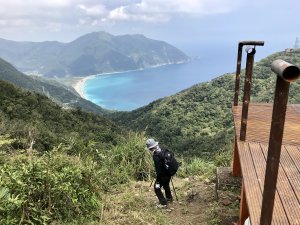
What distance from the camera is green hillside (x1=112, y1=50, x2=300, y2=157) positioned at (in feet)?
123

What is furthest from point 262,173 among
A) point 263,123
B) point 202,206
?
point 202,206

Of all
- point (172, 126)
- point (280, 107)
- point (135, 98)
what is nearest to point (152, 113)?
point (172, 126)

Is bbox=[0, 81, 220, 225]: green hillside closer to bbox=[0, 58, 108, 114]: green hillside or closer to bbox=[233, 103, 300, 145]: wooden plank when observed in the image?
bbox=[233, 103, 300, 145]: wooden plank

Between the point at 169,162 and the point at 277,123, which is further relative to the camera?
the point at 169,162

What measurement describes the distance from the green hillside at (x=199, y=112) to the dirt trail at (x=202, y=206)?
24.1 meters

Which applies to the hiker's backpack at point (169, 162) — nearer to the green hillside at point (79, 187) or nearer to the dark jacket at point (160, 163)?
the dark jacket at point (160, 163)

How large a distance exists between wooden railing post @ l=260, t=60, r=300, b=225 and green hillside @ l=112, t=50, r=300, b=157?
28.7m

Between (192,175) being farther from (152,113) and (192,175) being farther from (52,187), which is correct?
(152,113)

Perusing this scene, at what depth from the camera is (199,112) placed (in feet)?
150

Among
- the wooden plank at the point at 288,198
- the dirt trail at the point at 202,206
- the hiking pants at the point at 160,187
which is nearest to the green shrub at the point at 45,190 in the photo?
the hiking pants at the point at 160,187

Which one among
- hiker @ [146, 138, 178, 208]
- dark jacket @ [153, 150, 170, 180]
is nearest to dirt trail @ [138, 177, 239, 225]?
hiker @ [146, 138, 178, 208]

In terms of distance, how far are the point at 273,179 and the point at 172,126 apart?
40.7m

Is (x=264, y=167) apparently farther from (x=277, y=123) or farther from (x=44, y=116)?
(x=44, y=116)

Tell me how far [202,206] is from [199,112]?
40.1 metres
